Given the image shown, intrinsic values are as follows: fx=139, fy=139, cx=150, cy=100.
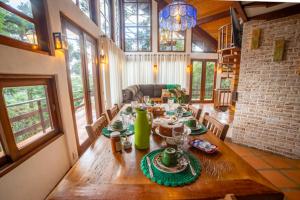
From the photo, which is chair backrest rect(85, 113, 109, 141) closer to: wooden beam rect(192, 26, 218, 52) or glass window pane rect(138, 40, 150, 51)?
glass window pane rect(138, 40, 150, 51)

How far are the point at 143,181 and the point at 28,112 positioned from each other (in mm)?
1486

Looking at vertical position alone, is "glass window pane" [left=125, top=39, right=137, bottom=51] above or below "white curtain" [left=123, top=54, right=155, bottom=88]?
above

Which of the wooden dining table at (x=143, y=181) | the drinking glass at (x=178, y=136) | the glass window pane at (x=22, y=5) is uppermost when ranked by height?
the glass window pane at (x=22, y=5)

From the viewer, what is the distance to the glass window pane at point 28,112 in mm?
1256

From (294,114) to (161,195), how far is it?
266cm

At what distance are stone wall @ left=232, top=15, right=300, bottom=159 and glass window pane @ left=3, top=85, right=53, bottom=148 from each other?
3123 mm

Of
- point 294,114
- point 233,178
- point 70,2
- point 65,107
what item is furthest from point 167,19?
point 294,114

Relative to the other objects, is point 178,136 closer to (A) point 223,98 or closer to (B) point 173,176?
(B) point 173,176

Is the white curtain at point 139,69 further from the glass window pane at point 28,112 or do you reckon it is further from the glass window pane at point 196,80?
the glass window pane at point 28,112

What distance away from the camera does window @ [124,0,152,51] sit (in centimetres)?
620

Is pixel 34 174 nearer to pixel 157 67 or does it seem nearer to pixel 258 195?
pixel 258 195

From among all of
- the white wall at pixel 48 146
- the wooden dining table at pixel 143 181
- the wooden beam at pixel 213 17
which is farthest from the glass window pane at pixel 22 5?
the wooden beam at pixel 213 17

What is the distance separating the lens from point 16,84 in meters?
1.25

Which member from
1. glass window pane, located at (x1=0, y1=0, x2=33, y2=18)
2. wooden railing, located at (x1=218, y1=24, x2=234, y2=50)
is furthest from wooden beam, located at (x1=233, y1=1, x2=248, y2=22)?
glass window pane, located at (x1=0, y1=0, x2=33, y2=18)
